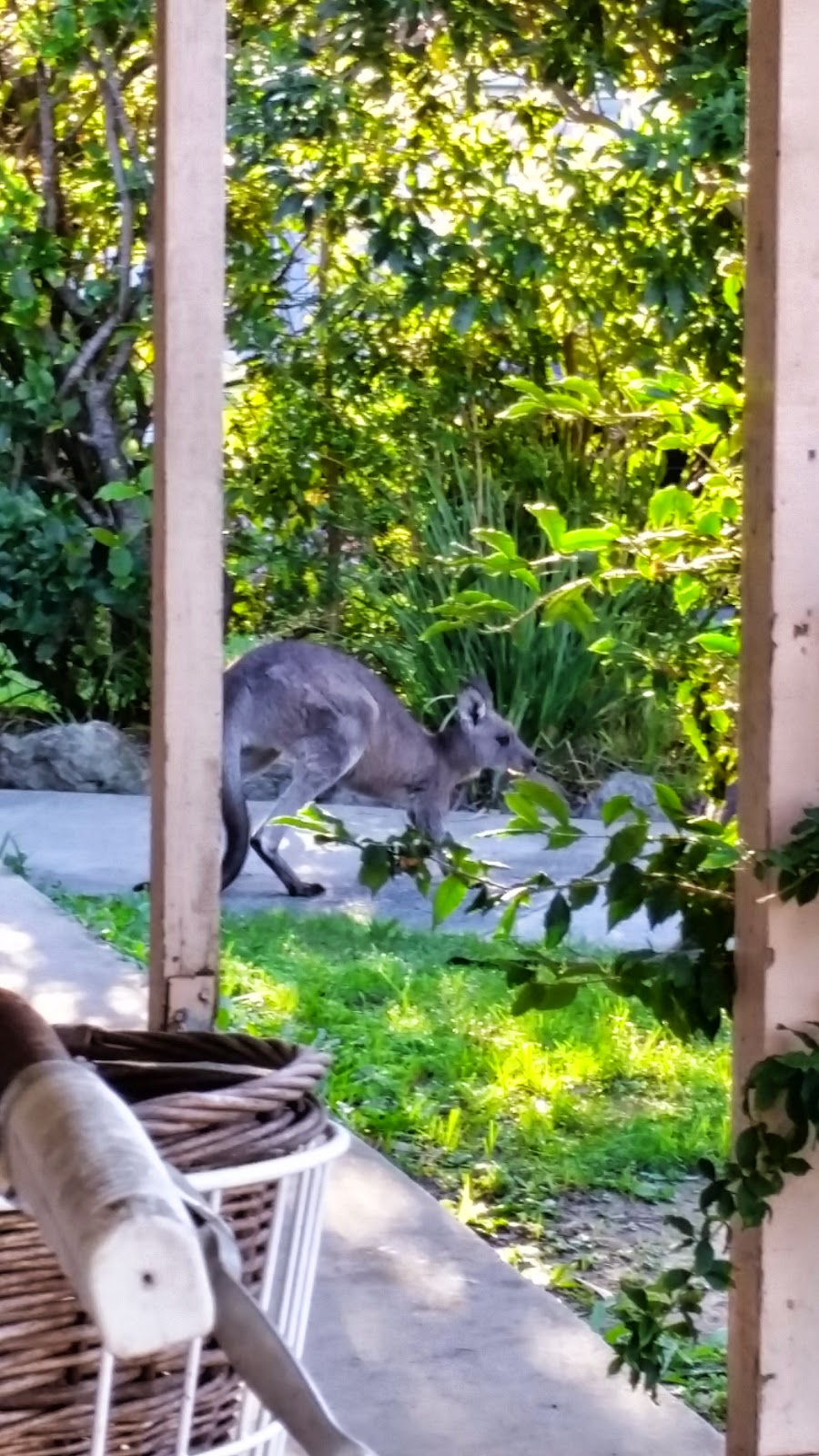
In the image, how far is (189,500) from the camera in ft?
6.22

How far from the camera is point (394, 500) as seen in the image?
335 inches

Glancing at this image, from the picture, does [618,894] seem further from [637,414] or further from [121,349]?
[121,349]

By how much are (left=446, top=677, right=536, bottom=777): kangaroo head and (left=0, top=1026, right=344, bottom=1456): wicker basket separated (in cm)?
573

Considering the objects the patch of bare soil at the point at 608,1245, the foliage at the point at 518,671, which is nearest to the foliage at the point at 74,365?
the foliage at the point at 518,671

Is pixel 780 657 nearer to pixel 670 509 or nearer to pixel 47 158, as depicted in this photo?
pixel 670 509

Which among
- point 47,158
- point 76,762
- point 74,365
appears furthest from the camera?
point 47,158

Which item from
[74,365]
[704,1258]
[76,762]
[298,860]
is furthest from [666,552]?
[74,365]

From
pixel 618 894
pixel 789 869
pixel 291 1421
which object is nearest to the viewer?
pixel 291 1421

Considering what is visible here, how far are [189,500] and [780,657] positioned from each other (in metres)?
0.64

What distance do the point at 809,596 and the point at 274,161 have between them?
204 inches

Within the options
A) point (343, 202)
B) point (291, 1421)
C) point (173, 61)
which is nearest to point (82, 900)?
point (343, 202)

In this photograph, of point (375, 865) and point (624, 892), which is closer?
point (624, 892)

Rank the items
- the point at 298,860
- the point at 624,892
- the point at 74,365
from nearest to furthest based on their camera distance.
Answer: the point at 624,892
the point at 298,860
the point at 74,365

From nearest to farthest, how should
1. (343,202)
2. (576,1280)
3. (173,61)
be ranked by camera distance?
(173,61), (576,1280), (343,202)
